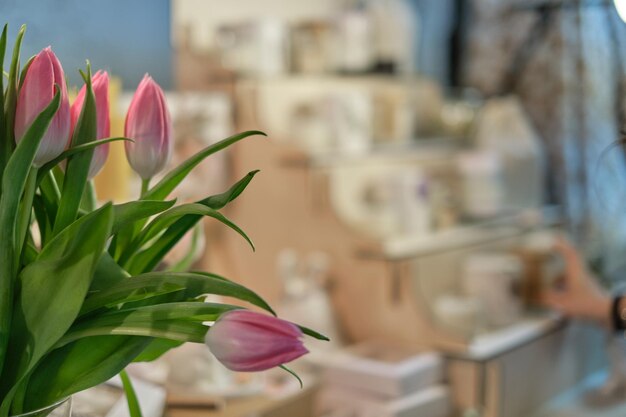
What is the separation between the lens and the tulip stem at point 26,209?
63 cm

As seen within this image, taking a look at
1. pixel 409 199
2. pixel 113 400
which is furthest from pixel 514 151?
pixel 113 400

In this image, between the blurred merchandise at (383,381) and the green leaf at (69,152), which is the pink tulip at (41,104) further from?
the blurred merchandise at (383,381)

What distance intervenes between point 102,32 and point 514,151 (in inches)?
70.9

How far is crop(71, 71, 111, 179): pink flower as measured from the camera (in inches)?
27.0

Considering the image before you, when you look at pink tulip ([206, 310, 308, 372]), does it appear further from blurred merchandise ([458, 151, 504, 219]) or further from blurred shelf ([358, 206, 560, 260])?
blurred merchandise ([458, 151, 504, 219])

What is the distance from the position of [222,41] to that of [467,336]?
119 cm

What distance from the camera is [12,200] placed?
59cm

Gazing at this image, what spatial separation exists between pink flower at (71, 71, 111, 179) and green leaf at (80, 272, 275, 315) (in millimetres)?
119

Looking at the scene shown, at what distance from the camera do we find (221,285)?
64 centimetres

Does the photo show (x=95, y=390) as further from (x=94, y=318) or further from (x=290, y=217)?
(x=290, y=217)

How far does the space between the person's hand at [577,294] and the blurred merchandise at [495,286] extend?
115mm

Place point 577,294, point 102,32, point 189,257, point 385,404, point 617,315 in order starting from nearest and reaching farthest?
point 189,257
point 102,32
point 385,404
point 617,315
point 577,294

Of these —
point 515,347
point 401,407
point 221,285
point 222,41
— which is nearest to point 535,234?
point 515,347

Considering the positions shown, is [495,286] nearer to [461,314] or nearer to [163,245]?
[461,314]
